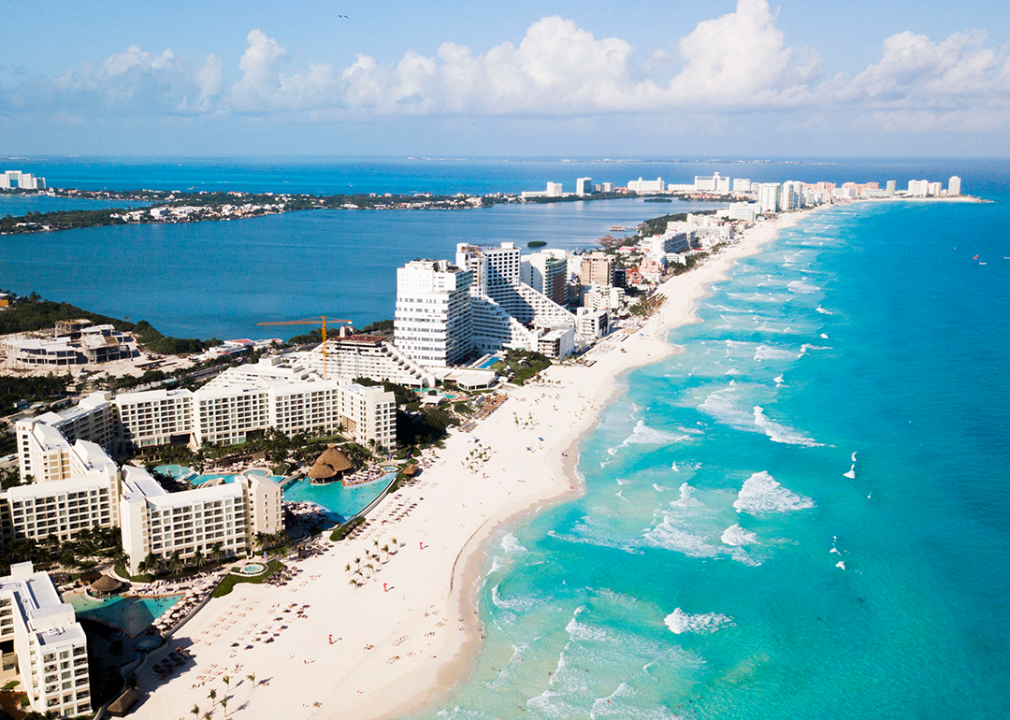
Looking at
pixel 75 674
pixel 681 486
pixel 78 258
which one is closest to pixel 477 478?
pixel 681 486

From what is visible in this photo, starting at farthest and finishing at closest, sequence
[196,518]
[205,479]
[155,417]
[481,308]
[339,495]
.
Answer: [481,308]
[155,417]
[205,479]
[339,495]
[196,518]

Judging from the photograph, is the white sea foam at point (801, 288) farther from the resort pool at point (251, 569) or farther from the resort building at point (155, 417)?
the resort pool at point (251, 569)

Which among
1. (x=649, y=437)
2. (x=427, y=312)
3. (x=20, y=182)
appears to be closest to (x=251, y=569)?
(x=649, y=437)

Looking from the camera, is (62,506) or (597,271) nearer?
(62,506)

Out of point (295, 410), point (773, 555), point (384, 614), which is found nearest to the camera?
point (384, 614)

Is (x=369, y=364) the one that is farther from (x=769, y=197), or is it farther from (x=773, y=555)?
(x=769, y=197)

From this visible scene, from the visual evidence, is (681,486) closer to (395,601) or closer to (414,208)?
(395,601)
